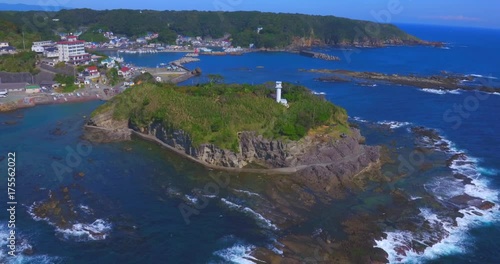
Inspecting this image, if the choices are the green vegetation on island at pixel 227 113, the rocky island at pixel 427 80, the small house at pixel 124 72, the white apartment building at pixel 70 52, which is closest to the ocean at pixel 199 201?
the green vegetation on island at pixel 227 113

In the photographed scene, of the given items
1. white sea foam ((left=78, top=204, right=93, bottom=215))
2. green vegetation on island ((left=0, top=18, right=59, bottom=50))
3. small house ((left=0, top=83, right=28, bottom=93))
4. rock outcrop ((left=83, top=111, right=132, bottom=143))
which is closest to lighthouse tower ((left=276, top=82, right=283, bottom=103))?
rock outcrop ((left=83, top=111, right=132, bottom=143))

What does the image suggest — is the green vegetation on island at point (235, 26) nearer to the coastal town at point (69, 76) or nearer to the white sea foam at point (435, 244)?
the coastal town at point (69, 76)

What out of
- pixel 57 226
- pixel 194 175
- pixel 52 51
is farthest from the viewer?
pixel 52 51

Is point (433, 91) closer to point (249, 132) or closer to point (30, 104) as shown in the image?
point (249, 132)

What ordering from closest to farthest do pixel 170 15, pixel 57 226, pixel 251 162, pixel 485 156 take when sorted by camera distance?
pixel 57 226
pixel 251 162
pixel 485 156
pixel 170 15

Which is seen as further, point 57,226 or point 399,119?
point 399,119

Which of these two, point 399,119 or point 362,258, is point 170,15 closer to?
point 399,119

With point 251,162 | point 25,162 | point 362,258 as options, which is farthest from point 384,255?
point 25,162
